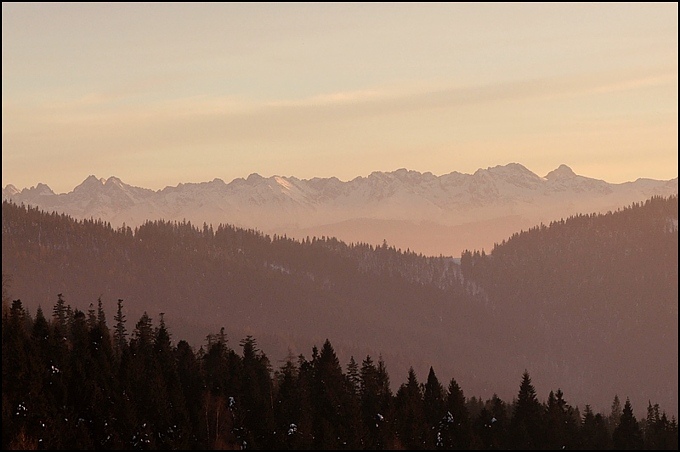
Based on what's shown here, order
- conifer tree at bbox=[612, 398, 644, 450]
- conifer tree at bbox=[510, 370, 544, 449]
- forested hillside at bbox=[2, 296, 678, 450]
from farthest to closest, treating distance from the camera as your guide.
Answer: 1. conifer tree at bbox=[612, 398, 644, 450]
2. conifer tree at bbox=[510, 370, 544, 449]
3. forested hillside at bbox=[2, 296, 678, 450]

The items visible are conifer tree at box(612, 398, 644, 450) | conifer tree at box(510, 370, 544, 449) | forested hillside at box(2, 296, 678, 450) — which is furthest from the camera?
conifer tree at box(612, 398, 644, 450)

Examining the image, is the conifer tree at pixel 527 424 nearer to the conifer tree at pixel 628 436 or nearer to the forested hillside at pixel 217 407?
the forested hillside at pixel 217 407

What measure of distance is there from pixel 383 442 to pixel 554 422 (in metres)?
23.6

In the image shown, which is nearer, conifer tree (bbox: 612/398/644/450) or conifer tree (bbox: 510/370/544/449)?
conifer tree (bbox: 510/370/544/449)

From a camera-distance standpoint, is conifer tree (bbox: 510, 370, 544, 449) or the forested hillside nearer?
the forested hillside

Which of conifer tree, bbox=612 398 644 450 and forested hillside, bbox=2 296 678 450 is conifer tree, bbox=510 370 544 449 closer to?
forested hillside, bbox=2 296 678 450

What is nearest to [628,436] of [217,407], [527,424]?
[527,424]

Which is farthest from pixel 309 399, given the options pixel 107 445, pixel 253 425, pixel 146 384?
pixel 107 445

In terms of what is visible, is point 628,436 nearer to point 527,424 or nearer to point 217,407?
point 527,424

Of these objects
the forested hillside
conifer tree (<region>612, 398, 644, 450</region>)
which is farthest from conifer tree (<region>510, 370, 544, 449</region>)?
conifer tree (<region>612, 398, 644, 450</region>)

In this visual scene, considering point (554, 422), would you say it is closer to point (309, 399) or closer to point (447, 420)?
point (447, 420)

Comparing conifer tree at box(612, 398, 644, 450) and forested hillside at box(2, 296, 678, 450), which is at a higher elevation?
forested hillside at box(2, 296, 678, 450)

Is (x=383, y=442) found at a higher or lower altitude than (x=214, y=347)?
lower

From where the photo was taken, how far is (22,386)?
102 metres
